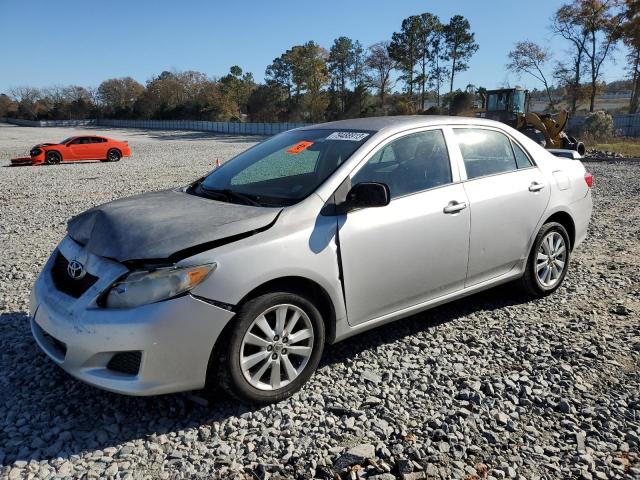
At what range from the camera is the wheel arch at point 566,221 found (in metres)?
4.81

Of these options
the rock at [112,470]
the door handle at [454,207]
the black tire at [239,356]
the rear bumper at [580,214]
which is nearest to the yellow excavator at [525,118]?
the rear bumper at [580,214]

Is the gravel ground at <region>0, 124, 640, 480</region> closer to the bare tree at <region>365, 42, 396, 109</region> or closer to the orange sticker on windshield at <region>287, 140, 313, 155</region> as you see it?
the orange sticker on windshield at <region>287, 140, 313, 155</region>

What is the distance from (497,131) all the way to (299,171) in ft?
6.25

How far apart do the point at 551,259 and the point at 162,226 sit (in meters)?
3.60

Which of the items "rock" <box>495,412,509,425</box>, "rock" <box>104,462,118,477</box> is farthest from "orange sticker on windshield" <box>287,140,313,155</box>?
"rock" <box>104,462,118,477</box>

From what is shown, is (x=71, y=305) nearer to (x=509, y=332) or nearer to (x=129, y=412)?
(x=129, y=412)

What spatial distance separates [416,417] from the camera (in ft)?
9.96

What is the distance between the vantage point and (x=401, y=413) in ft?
10.1

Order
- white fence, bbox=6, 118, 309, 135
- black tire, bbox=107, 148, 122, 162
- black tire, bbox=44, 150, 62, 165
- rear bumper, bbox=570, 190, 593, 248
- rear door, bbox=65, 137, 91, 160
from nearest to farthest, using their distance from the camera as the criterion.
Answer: rear bumper, bbox=570, 190, 593, 248 → black tire, bbox=44, 150, 62, 165 → rear door, bbox=65, 137, 91, 160 → black tire, bbox=107, 148, 122, 162 → white fence, bbox=6, 118, 309, 135

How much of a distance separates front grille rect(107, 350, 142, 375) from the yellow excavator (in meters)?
17.4

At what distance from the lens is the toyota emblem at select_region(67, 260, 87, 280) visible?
306cm

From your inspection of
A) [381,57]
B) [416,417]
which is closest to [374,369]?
[416,417]

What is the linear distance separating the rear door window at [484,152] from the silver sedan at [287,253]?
0.5 inches

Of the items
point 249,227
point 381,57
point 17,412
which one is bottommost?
point 17,412
